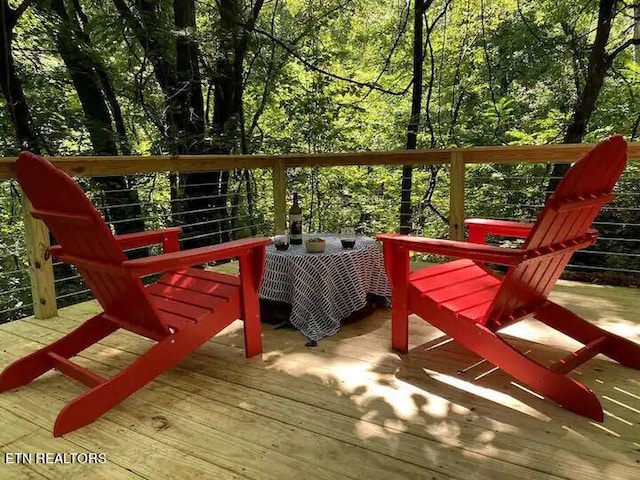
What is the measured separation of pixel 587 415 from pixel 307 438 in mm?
995

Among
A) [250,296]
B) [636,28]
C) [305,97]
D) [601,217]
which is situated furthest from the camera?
[305,97]

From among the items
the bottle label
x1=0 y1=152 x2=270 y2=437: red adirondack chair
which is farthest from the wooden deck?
the bottle label

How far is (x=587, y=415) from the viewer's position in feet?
5.31

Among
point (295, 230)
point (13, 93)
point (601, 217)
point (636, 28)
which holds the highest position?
point (636, 28)

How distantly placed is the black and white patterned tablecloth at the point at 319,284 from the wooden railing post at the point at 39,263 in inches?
52.4

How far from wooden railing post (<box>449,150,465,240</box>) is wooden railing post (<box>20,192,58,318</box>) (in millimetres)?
2702

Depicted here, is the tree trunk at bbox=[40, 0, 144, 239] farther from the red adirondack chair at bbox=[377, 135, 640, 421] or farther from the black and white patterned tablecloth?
the red adirondack chair at bbox=[377, 135, 640, 421]

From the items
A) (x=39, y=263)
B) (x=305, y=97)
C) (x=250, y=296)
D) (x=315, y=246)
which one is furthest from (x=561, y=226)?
(x=305, y=97)

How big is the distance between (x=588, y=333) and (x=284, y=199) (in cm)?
275

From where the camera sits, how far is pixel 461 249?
184cm

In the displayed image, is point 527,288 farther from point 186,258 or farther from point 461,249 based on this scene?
point 186,258

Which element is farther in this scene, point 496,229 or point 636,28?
point 636,28

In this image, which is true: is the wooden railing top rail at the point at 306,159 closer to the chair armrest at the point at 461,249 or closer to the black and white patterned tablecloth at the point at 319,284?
the black and white patterned tablecloth at the point at 319,284

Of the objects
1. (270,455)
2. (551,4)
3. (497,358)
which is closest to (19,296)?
(270,455)
